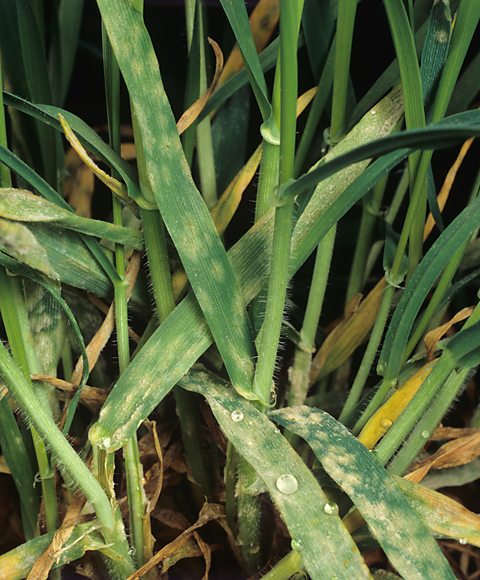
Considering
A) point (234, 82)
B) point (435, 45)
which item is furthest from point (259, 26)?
point (435, 45)

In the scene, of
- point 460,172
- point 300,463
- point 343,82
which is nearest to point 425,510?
point 300,463

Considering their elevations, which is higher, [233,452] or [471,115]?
[471,115]

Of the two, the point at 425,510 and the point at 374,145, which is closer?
the point at 374,145

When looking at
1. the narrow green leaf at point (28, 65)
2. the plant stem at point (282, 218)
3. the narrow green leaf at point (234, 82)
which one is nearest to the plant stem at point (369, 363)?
the plant stem at point (282, 218)

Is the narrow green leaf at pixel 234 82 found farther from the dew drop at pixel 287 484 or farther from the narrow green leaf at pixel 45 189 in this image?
the dew drop at pixel 287 484

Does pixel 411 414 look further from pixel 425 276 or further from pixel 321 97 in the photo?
pixel 321 97

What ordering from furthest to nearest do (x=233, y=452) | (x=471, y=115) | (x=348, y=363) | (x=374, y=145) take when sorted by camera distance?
(x=348, y=363)
(x=233, y=452)
(x=471, y=115)
(x=374, y=145)

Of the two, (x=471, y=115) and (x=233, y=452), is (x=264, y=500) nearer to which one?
(x=233, y=452)

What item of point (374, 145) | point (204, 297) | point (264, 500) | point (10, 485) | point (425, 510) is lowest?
point (10, 485)
